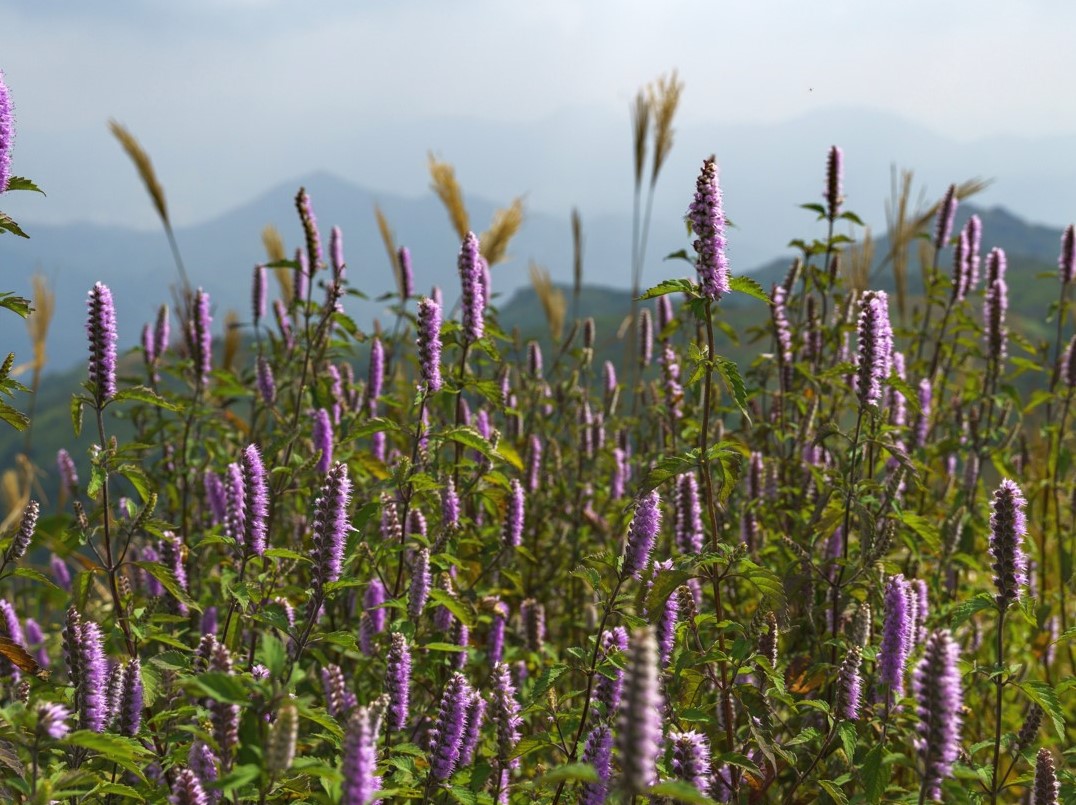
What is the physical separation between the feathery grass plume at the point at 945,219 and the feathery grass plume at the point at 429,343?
5219 mm

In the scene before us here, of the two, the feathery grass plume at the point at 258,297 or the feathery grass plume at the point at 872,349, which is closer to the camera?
the feathery grass plume at the point at 872,349

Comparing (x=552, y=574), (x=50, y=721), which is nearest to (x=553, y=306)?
(x=552, y=574)

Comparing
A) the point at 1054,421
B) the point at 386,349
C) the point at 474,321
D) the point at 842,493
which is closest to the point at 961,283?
the point at 1054,421

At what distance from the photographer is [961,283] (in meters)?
7.41

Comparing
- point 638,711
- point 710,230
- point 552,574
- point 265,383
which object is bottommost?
point 552,574

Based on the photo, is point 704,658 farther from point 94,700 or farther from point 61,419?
point 61,419

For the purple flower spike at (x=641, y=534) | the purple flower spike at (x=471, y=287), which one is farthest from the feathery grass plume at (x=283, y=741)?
the purple flower spike at (x=471, y=287)

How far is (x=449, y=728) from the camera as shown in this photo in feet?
11.1

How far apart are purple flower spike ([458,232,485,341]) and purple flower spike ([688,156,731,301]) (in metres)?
1.88

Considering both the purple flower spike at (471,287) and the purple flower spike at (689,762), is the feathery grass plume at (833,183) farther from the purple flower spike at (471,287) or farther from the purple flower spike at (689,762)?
the purple flower spike at (689,762)

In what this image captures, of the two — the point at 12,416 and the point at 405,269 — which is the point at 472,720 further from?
the point at 405,269

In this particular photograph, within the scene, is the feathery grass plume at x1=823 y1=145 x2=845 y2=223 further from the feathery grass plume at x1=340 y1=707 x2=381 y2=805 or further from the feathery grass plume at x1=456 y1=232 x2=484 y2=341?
the feathery grass plume at x1=340 y1=707 x2=381 y2=805

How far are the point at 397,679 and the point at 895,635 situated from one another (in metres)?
1.93

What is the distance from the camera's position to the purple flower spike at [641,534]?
11.4 ft
